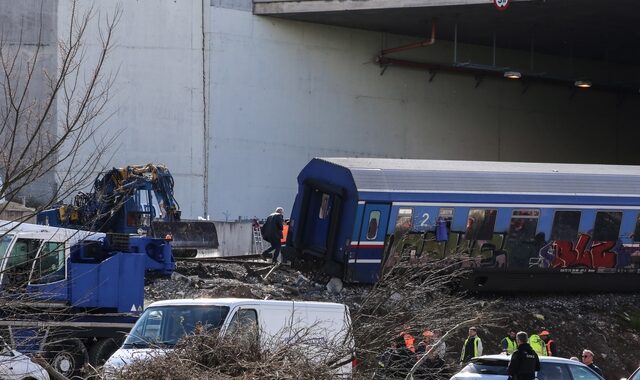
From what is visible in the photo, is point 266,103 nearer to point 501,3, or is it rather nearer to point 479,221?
point 501,3

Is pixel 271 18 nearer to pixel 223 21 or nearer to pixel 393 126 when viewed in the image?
pixel 223 21

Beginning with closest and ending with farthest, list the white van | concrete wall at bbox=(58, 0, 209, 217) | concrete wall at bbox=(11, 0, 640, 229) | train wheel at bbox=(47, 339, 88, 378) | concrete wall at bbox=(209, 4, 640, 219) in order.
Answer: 1. the white van
2. train wheel at bbox=(47, 339, 88, 378)
3. concrete wall at bbox=(58, 0, 209, 217)
4. concrete wall at bbox=(11, 0, 640, 229)
5. concrete wall at bbox=(209, 4, 640, 219)

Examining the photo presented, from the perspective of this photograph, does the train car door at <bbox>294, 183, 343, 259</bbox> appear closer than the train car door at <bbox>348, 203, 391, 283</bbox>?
No

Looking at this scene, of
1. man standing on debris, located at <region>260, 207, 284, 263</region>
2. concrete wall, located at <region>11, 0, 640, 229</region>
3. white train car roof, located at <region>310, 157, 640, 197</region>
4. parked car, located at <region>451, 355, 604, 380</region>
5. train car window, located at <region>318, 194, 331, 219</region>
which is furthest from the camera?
concrete wall, located at <region>11, 0, 640, 229</region>

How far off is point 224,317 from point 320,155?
2634 cm

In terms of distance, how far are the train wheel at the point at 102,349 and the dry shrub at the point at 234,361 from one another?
7983mm

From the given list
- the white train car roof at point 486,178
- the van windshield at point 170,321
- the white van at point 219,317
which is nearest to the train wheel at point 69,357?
the van windshield at point 170,321

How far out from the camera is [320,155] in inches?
1538

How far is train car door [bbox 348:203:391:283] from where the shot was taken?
81.3 ft

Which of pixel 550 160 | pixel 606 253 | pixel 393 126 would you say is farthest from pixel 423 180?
pixel 550 160

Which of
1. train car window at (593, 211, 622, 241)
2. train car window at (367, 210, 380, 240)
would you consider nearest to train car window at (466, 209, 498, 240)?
train car window at (367, 210, 380, 240)

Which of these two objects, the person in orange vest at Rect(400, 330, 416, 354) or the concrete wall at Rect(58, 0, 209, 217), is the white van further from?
the concrete wall at Rect(58, 0, 209, 217)

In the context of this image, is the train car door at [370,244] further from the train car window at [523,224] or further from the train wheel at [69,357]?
the train wheel at [69,357]

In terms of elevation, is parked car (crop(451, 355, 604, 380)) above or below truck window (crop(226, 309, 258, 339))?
below
